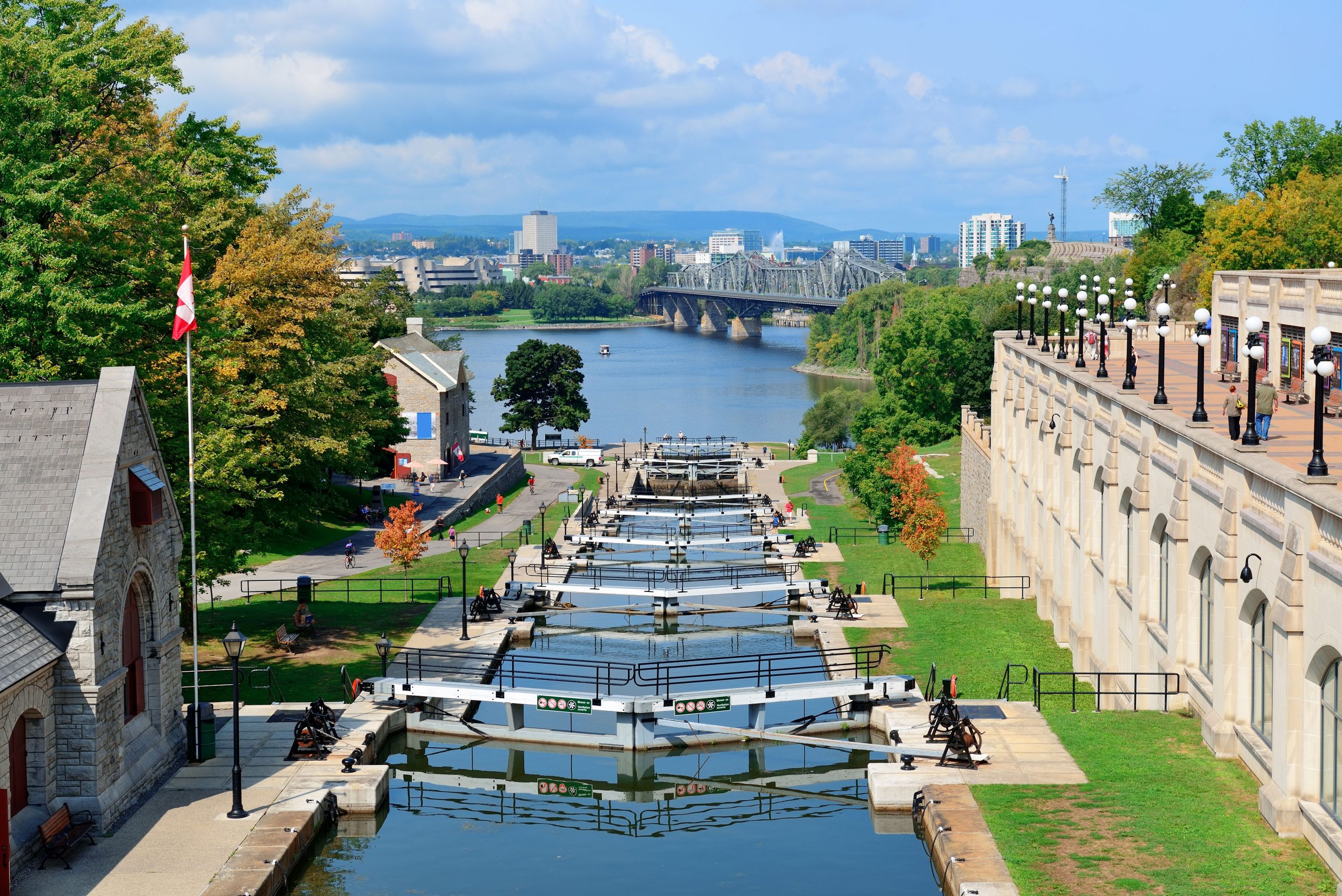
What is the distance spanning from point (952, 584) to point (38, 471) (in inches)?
1333

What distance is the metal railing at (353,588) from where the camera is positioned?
47.8 m

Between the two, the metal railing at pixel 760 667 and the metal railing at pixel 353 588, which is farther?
the metal railing at pixel 353 588

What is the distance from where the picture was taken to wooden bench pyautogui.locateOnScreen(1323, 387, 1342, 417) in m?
34.3

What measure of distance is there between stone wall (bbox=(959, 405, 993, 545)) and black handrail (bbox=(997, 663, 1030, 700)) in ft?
64.2

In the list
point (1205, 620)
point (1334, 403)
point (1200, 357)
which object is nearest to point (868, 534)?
point (1334, 403)

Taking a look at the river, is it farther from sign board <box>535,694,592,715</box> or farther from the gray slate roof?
the gray slate roof

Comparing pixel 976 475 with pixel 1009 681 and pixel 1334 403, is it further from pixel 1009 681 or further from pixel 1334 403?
pixel 1009 681

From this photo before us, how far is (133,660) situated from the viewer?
2602cm

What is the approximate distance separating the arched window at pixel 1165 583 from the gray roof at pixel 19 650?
20.9m

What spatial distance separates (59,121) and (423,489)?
42171mm

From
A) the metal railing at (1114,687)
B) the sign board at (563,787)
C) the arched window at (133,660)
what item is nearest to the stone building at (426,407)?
the sign board at (563,787)

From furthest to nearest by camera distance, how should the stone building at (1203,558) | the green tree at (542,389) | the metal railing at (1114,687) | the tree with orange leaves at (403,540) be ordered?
1. the green tree at (542,389)
2. the tree with orange leaves at (403,540)
3. the metal railing at (1114,687)
4. the stone building at (1203,558)

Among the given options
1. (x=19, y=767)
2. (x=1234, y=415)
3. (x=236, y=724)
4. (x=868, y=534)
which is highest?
(x=1234, y=415)

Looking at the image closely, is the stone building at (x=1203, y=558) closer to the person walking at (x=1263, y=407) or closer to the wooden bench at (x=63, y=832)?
the person walking at (x=1263, y=407)
